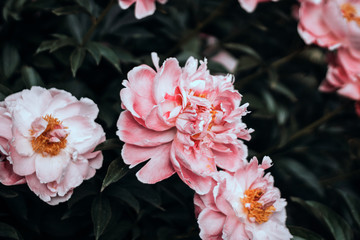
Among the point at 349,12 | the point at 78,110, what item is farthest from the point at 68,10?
the point at 349,12

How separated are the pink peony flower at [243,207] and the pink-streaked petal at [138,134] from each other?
139mm

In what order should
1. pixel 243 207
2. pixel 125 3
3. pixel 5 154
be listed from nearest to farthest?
1. pixel 5 154
2. pixel 243 207
3. pixel 125 3

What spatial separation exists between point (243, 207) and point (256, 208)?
3 centimetres

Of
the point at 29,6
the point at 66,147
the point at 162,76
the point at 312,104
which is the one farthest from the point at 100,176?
the point at 312,104

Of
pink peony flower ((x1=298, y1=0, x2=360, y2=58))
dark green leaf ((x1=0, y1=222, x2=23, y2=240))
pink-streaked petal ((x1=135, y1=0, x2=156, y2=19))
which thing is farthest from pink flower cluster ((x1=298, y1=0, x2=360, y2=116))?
dark green leaf ((x1=0, y1=222, x2=23, y2=240))

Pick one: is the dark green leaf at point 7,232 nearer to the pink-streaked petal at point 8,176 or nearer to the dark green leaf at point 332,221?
the pink-streaked petal at point 8,176

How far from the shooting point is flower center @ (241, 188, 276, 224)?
866 millimetres

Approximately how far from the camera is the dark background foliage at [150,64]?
3.11ft

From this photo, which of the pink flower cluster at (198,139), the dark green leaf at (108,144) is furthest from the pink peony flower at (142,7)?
the dark green leaf at (108,144)

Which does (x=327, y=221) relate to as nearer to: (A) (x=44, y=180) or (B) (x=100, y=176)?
(B) (x=100, y=176)

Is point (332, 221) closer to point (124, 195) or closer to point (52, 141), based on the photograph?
point (124, 195)

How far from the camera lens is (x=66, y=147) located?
0.83 m

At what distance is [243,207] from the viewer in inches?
34.6

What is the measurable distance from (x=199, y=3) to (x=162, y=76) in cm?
66
